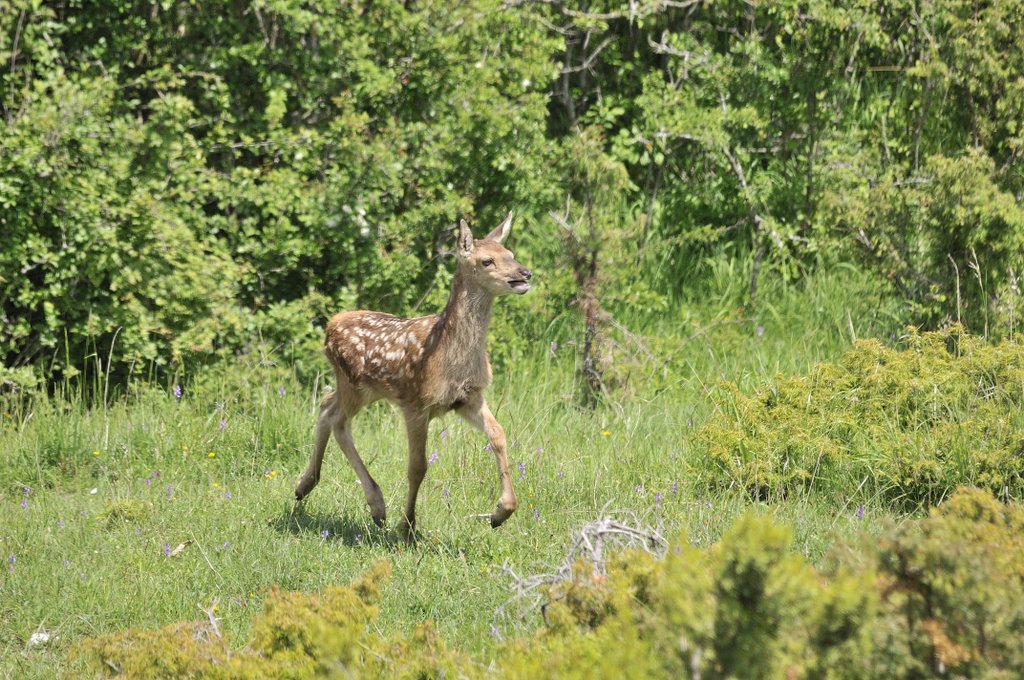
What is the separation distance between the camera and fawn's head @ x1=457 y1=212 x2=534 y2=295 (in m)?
7.41

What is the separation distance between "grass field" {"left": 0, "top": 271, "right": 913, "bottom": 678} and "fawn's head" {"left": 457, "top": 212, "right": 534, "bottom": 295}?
1.27 meters

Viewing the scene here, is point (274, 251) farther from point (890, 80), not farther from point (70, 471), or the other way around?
point (890, 80)

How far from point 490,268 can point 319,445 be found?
5.33 feet

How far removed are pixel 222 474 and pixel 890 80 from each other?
295 inches

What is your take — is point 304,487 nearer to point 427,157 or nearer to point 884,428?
point 884,428

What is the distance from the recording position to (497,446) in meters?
7.16

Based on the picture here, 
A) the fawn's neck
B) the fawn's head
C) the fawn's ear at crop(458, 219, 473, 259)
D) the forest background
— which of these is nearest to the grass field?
the forest background

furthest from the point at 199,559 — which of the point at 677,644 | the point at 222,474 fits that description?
the point at 677,644

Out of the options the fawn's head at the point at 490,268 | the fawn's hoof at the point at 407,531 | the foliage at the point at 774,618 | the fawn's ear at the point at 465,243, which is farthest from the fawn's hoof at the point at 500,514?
the foliage at the point at 774,618

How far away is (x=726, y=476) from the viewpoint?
7.79 m

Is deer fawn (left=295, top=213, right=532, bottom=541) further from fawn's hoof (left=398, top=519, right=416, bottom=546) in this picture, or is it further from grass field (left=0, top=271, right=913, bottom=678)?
grass field (left=0, top=271, right=913, bottom=678)

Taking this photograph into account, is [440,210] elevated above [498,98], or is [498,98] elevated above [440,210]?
[498,98]

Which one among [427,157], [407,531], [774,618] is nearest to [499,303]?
[427,157]

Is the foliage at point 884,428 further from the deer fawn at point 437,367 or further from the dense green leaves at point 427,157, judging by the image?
the deer fawn at point 437,367
